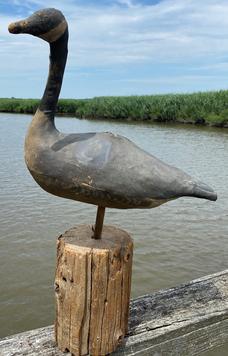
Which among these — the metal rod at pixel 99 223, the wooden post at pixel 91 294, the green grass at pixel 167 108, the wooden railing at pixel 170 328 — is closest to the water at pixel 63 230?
the wooden railing at pixel 170 328

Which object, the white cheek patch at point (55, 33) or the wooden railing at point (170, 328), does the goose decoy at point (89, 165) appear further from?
the wooden railing at point (170, 328)

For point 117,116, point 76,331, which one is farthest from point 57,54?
point 117,116

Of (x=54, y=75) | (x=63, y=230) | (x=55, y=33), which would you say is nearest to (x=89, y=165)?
(x=54, y=75)

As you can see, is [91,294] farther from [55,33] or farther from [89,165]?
[55,33]

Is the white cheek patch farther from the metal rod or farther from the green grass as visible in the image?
the green grass

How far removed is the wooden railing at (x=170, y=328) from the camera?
2.17 meters

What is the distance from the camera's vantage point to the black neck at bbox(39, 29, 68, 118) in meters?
2.01

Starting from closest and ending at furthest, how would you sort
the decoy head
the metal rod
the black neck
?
1. the decoy head
2. the black neck
3. the metal rod

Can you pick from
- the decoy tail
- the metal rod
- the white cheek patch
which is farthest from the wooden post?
the white cheek patch

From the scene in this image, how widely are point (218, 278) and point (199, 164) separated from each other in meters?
7.15

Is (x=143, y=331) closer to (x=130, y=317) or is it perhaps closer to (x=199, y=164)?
(x=130, y=317)

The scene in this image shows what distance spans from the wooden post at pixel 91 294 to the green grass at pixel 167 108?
18.7m

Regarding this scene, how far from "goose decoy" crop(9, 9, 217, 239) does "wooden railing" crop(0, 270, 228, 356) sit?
2.38ft

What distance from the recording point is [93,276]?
6.82ft
